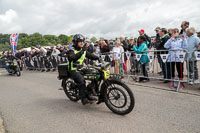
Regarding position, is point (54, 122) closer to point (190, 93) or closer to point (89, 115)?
point (89, 115)

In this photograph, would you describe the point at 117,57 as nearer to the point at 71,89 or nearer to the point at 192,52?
the point at 192,52

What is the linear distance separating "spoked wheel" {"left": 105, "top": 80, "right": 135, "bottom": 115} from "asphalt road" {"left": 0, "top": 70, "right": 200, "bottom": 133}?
164 mm

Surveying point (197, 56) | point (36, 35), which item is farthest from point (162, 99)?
point (36, 35)

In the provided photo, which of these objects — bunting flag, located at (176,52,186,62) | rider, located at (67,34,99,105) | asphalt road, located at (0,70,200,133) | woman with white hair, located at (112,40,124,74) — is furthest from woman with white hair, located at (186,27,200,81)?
rider, located at (67,34,99,105)

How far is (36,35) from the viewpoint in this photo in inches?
5138

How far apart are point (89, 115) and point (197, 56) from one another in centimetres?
385

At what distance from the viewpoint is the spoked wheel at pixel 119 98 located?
3420 millimetres

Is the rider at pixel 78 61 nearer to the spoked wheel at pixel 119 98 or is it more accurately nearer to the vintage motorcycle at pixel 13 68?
the spoked wheel at pixel 119 98

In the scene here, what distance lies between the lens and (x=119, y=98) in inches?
143

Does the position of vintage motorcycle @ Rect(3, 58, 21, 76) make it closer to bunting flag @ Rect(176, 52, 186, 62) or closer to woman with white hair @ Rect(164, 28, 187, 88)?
woman with white hair @ Rect(164, 28, 187, 88)

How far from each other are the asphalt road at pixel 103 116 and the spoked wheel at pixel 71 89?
0.20 meters

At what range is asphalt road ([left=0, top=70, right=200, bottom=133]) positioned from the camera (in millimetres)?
3105

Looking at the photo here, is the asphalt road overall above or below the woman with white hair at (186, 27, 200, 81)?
below

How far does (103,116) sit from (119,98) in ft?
1.88
